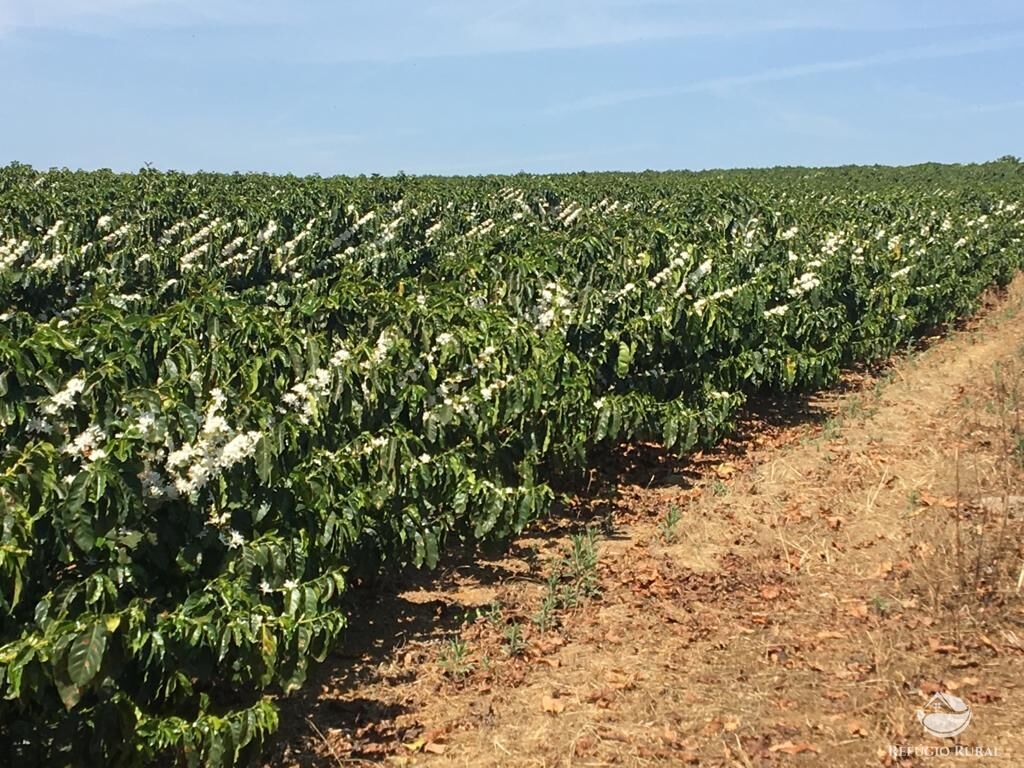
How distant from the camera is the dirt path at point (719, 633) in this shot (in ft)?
15.3

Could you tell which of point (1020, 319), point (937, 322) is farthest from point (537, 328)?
point (1020, 319)

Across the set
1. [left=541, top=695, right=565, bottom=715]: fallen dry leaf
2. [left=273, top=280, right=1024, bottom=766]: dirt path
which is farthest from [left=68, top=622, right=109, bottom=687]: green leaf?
[left=541, top=695, right=565, bottom=715]: fallen dry leaf

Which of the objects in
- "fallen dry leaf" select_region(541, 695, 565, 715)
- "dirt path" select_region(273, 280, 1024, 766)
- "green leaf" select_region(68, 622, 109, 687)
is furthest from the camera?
"fallen dry leaf" select_region(541, 695, 565, 715)

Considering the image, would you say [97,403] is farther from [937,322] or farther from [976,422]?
[937,322]

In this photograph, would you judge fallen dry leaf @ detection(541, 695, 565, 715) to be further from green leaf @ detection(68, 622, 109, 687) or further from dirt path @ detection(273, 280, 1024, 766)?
green leaf @ detection(68, 622, 109, 687)

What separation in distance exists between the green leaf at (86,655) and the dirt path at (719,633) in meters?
1.44

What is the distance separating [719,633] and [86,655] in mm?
3672

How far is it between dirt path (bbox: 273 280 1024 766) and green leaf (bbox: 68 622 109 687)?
1.44 m

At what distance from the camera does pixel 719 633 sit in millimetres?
5875

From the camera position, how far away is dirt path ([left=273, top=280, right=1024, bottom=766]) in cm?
467

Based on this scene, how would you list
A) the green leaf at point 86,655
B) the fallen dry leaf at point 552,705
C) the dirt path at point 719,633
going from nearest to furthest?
the green leaf at point 86,655
the dirt path at point 719,633
the fallen dry leaf at point 552,705

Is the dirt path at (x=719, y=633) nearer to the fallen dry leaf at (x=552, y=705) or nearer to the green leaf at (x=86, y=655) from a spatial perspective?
the fallen dry leaf at (x=552, y=705)

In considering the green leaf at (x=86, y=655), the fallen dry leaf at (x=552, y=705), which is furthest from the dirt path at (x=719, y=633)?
the green leaf at (x=86, y=655)

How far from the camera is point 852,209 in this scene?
752 inches
